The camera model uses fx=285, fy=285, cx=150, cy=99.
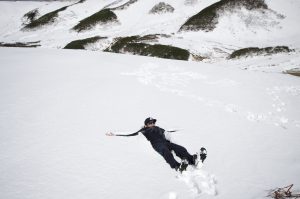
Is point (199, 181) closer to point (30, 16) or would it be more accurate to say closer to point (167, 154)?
point (167, 154)

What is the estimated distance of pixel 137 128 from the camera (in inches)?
405

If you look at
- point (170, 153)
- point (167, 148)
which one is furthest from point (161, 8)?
point (170, 153)

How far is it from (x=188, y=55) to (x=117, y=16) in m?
33.0

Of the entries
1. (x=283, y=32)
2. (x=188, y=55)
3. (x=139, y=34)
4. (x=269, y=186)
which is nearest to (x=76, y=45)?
(x=139, y=34)

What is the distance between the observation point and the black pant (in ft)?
26.1

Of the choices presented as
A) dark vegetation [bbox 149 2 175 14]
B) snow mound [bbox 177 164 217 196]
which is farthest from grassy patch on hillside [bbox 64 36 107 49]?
snow mound [bbox 177 164 217 196]

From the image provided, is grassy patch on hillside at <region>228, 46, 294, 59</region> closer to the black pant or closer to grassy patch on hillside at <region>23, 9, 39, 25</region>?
the black pant

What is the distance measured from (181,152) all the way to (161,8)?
59299mm

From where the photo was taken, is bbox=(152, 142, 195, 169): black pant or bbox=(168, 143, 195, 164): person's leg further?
bbox=(168, 143, 195, 164): person's leg

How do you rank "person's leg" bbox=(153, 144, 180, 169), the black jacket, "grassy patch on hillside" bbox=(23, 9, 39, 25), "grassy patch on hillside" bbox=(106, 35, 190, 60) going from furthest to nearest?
"grassy patch on hillside" bbox=(23, 9, 39, 25)
"grassy patch on hillside" bbox=(106, 35, 190, 60)
the black jacket
"person's leg" bbox=(153, 144, 180, 169)

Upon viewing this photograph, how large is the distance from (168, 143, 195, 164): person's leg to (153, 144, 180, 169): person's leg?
0.95 ft

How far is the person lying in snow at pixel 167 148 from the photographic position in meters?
7.90

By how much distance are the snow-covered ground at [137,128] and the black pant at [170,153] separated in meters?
0.22

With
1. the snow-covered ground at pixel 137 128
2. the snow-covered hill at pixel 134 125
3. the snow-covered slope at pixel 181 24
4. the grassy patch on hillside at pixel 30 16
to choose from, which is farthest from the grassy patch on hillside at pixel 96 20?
the snow-covered ground at pixel 137 128
